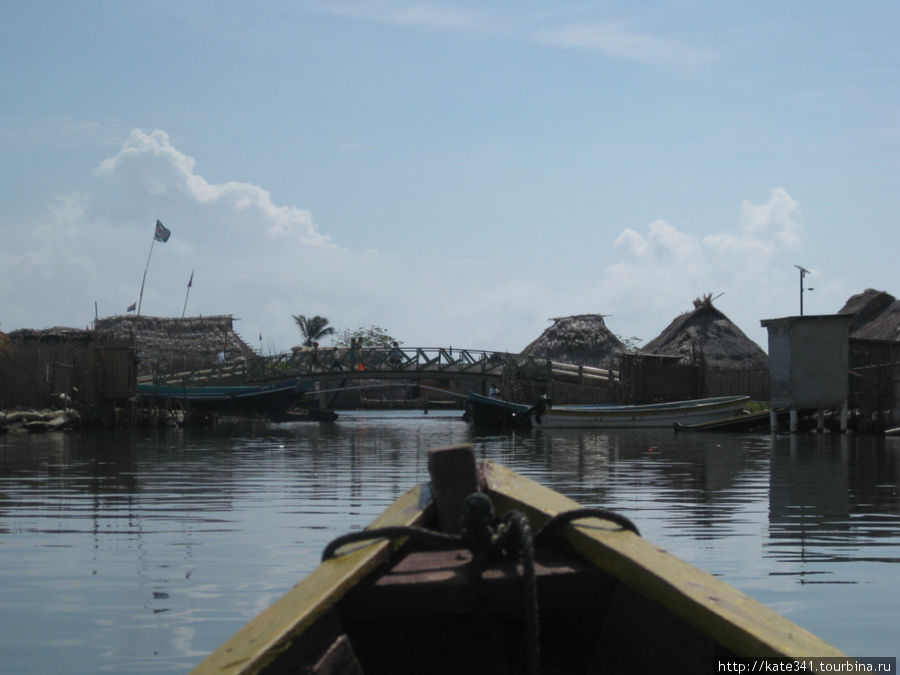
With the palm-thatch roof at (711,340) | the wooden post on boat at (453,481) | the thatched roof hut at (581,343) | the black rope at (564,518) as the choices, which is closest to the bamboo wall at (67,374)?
the thatched roof hut at (581,343)

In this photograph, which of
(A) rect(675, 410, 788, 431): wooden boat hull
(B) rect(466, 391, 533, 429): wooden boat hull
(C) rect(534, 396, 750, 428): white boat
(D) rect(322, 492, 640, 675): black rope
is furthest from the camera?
(B) rect(466, 391, 533, 429): wooden boat hull

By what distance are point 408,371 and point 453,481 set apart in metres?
35.4

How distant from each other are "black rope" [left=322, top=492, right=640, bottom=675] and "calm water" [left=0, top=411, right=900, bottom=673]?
211 centimetres

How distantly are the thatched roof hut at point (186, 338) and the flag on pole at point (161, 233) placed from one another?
1119 centimetres

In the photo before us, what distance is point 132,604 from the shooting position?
6020 mm

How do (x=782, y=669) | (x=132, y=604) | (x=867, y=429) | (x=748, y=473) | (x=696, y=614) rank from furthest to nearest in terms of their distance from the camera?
(x=867, y=429) < (x=748, y=473) < (x=132, y=604) < (x=696, y=614) < (x=782, y=669)

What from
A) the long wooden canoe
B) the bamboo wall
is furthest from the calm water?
the bamboo wall

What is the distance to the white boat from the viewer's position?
30.6 metres

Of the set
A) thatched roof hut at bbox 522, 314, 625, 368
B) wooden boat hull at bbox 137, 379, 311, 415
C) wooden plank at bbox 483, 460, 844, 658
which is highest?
thatched roof hut at bbox 522, 314, 625, 368

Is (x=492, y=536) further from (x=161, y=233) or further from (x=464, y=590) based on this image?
(x=161, y=233)

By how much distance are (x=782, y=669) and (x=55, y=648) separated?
13.2 feet

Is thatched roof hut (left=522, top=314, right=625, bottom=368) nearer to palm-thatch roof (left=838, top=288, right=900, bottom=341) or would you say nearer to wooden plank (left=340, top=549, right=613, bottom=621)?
palm-thatch roof (left=838, top=288, right=900, bottom=341)

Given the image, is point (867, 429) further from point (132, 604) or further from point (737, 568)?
point (132, 604)

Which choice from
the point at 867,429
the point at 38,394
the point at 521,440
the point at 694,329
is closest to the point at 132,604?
the point at 521,440
